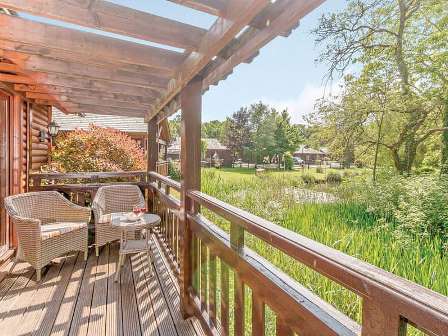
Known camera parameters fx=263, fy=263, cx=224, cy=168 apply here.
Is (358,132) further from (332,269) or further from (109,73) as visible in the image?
(332,269)

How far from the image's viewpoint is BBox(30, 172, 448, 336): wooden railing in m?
0.65

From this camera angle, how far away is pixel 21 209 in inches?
137

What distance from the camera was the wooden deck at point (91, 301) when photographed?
7.20ft

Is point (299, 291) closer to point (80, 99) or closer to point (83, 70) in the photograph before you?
point (83, 70)

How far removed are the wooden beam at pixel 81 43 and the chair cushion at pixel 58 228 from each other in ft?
6.94

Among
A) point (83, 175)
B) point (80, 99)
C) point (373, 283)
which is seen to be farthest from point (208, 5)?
point (83, 175)

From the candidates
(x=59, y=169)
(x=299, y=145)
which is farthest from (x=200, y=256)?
(x=299, y=145)

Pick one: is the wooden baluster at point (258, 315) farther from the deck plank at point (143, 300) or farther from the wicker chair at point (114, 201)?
the wicker chair at point (114, 201)

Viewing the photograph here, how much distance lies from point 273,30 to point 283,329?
53.7 inches

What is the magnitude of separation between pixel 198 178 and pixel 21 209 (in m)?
2.69

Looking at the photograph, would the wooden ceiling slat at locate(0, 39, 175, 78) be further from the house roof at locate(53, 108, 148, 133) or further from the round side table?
the house roof at locate(53, 108, 148, 133)

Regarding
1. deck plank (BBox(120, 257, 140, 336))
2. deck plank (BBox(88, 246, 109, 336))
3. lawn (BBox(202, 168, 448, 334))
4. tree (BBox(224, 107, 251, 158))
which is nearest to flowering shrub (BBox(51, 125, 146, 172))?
lawn (BBox(202, 168, 448, 334))

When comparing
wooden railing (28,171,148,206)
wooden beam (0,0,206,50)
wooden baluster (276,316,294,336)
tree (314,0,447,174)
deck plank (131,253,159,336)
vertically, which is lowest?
deck plank (131,253,159,336)

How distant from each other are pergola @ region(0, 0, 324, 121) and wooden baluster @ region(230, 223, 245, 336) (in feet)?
3.48
